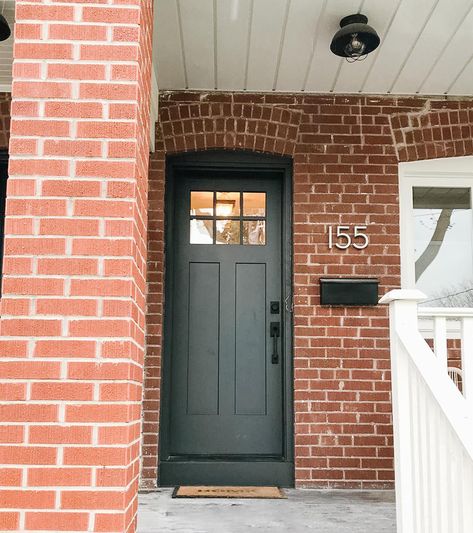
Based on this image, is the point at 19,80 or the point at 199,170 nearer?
the point at 19,80

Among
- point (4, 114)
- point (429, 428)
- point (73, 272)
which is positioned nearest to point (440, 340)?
point (429, 428)

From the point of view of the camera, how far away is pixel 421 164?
5.05 meters

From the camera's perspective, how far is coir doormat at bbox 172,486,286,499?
14.1ft

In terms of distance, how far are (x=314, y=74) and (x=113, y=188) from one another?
9.03ft

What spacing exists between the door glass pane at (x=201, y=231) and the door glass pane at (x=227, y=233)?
61mm

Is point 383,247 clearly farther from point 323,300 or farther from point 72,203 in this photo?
point 72,203

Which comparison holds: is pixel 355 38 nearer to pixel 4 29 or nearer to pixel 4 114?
pixel 4 29

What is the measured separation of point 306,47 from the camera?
172 inches

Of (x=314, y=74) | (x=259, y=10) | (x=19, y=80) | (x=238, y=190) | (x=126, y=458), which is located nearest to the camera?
(x=126, y=458)

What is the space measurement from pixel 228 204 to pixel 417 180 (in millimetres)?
1460

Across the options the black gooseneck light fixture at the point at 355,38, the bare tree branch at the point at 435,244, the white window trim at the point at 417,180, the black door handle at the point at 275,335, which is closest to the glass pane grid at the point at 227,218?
the black door handle at the point at 275,335

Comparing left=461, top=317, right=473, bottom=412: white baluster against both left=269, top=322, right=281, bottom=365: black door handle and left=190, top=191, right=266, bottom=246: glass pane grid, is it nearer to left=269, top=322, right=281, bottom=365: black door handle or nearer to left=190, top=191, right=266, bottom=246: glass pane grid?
left=269, top=322, right=281, bottom=365: black door handle

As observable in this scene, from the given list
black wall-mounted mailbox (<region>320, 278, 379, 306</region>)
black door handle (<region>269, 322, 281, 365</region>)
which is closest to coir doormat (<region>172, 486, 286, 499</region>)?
black door handle (<region>269, 322, 281, 365</region>)

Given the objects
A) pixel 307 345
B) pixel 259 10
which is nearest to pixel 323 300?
pixel 307 345
